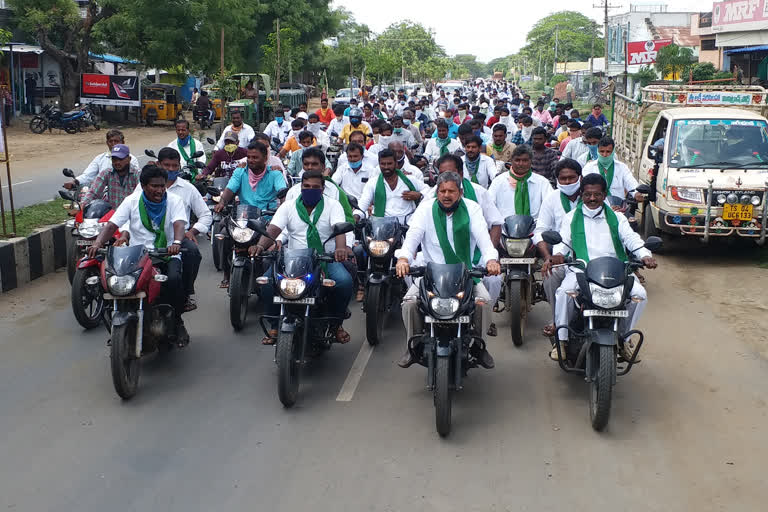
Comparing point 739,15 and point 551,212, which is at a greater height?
point 739,15

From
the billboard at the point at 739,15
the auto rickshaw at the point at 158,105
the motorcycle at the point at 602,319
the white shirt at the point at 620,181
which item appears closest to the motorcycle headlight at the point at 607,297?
the motorcycle at the point at 602,319

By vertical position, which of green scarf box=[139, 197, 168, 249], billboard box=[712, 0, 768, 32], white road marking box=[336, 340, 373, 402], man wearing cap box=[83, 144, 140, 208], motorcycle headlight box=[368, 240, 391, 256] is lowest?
white road marking box=[336, 340, 373, 402]

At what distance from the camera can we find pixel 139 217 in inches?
288

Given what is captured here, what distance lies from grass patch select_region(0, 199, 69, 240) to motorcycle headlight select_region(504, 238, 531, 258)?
20.3 ft

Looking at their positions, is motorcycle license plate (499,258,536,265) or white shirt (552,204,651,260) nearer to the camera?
white shirt (552,204,651,260)

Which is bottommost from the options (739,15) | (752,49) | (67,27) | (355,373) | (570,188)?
(355,373)

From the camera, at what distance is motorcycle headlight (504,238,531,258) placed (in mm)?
8008

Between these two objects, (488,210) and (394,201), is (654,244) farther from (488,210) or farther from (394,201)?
(394,201)

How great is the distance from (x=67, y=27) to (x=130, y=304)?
31.9 meters

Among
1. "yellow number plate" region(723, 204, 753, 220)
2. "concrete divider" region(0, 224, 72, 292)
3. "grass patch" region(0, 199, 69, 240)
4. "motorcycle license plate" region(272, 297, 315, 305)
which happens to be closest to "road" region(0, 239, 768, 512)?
"motorcycle license plate" region(272, 297, 315, 305)

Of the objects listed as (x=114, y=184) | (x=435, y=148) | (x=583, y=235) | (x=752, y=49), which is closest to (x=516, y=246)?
(x=583, y=235)

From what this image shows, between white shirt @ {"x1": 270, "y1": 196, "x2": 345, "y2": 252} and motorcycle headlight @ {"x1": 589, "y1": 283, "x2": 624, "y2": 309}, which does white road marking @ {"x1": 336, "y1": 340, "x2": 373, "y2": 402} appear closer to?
white shirt @ {"x1": 270, "y1": 196, "x2": 345, "y2": 252}

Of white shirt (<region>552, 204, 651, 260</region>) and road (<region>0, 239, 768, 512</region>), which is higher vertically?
white shirt (<region>552, 204, 651, 260</region>)

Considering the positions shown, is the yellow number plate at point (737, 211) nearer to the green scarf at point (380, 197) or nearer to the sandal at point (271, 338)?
the green scarf at point (380, 197)
